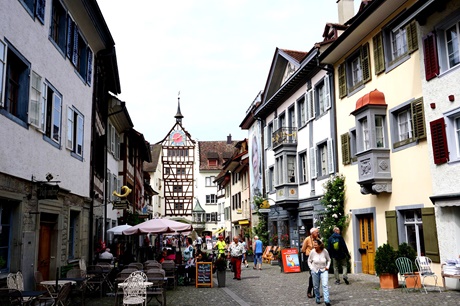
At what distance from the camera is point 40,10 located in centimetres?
1197

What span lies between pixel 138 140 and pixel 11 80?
23.5 meters

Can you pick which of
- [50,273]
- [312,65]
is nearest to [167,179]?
[312,65]

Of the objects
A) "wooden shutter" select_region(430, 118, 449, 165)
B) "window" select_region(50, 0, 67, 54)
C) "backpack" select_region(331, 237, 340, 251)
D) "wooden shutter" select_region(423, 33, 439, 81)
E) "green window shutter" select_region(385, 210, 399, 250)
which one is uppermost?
"window" select_region(50, 0, 67, 54)

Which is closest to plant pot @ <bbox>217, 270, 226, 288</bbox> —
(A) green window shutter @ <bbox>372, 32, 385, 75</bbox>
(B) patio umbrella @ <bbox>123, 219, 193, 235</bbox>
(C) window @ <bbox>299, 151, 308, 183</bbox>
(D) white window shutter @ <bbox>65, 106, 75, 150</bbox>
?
(B) patio umbrella @ <bbox>123, 219, 193, 235</bbox>

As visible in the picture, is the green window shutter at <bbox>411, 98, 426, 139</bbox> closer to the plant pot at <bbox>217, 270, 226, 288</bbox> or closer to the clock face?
the plant pot at <bbox>217, 270, 226, 288</bbox>

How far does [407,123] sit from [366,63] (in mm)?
3377

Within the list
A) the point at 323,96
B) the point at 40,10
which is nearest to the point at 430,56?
the point at 323,96

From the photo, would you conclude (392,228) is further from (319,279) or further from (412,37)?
(412,37)

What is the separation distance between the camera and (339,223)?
64.0 feet

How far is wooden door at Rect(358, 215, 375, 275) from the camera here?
17812mm

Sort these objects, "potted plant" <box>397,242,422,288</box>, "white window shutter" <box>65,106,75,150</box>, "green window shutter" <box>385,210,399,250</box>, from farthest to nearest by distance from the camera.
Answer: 1. "green window shutter" <box>385,210,399,250</box>
2. "white window shutter" <box>65,106,75,150</box>
3. "potted plant" <box>397,242,422,288</box>

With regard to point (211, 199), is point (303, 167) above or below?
below

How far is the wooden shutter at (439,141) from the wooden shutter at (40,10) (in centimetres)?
1096

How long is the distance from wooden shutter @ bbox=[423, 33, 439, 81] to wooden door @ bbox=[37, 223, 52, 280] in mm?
11711
